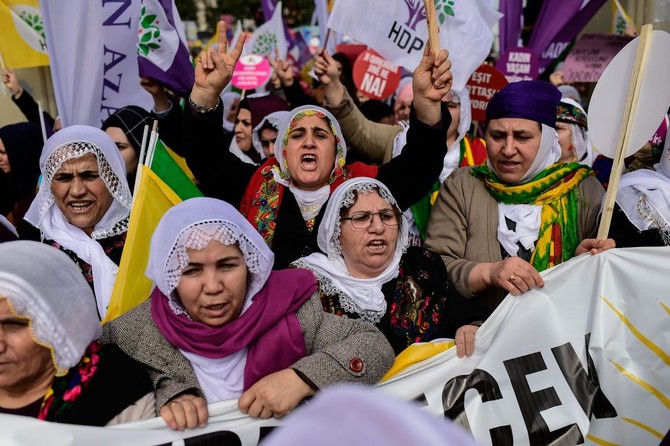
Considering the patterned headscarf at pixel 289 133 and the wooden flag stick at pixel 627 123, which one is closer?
the wooden flag stick at pixel 627 123

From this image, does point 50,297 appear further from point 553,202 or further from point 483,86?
point 483,86

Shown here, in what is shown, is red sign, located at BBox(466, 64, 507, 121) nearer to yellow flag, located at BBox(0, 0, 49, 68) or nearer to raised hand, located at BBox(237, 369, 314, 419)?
yellow flag, located at BBox(0, 0, 49, 68)

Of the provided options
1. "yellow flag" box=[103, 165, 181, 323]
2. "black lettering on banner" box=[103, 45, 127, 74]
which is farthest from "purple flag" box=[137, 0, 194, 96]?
"yellow flag" box=[103, 165, 181, 323]

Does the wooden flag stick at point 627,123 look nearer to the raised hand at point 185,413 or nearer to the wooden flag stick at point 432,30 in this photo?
the wooden flag stick at point 432,30

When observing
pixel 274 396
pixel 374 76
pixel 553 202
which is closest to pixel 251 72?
pixel 374 76

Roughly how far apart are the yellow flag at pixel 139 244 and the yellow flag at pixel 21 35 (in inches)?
125

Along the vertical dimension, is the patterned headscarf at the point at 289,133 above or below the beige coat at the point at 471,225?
above

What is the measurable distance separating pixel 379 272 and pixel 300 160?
939 mm

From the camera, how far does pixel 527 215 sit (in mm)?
3191

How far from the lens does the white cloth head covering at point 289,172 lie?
354cm

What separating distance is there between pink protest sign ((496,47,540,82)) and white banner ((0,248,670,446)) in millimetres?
4254

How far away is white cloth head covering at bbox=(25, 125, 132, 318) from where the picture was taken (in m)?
3.11

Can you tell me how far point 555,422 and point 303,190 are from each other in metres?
1.75

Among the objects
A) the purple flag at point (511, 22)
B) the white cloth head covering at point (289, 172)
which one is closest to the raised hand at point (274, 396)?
the white cloth head covering at point (289, 172)
